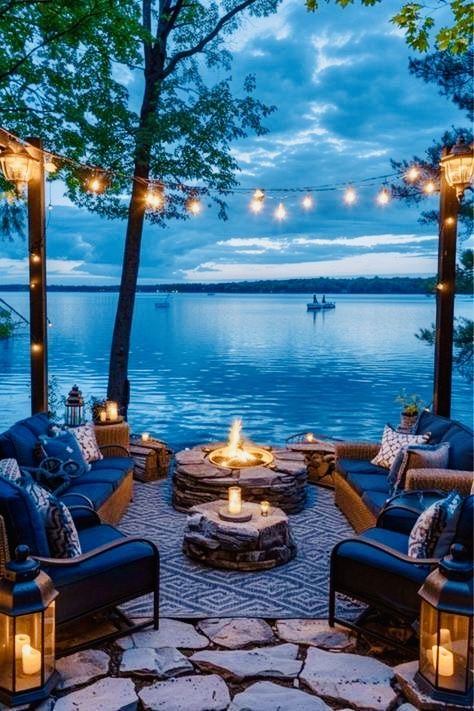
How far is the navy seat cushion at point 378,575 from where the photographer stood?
3014 millimetres

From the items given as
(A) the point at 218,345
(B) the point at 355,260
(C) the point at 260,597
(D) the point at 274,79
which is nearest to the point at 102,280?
(A) the point at 218,345

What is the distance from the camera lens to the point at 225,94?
865 centimetres

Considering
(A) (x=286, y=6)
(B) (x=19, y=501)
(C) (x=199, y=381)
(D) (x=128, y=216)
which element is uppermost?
(A) (x=286, y=6)

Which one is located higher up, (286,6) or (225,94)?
(286,6)

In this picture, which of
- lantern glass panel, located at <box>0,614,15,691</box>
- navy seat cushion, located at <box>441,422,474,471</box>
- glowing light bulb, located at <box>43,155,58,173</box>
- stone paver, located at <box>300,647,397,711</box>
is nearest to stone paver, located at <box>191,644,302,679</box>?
stone paver, located at <box>300,647,397,711</box>

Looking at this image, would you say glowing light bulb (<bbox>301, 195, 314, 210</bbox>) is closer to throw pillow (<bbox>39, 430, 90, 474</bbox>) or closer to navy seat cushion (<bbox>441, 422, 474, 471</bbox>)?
navy seat cushion (<bbox>441, 422, 474, 471</bbox>)

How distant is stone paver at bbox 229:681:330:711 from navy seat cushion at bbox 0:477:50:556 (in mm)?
1129

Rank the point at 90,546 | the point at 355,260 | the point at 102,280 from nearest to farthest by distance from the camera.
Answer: the point at 90,546, the point at 355,260, the point at 102,280

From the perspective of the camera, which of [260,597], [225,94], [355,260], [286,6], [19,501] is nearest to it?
[19,501]

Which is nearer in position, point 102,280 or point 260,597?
point 260,597

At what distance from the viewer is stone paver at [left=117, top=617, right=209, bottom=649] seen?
10.3 feet

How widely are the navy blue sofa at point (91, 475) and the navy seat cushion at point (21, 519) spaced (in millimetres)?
1136

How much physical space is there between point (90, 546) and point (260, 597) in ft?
3.72

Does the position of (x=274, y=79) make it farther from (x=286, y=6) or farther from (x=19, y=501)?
(x=19, y=501)
